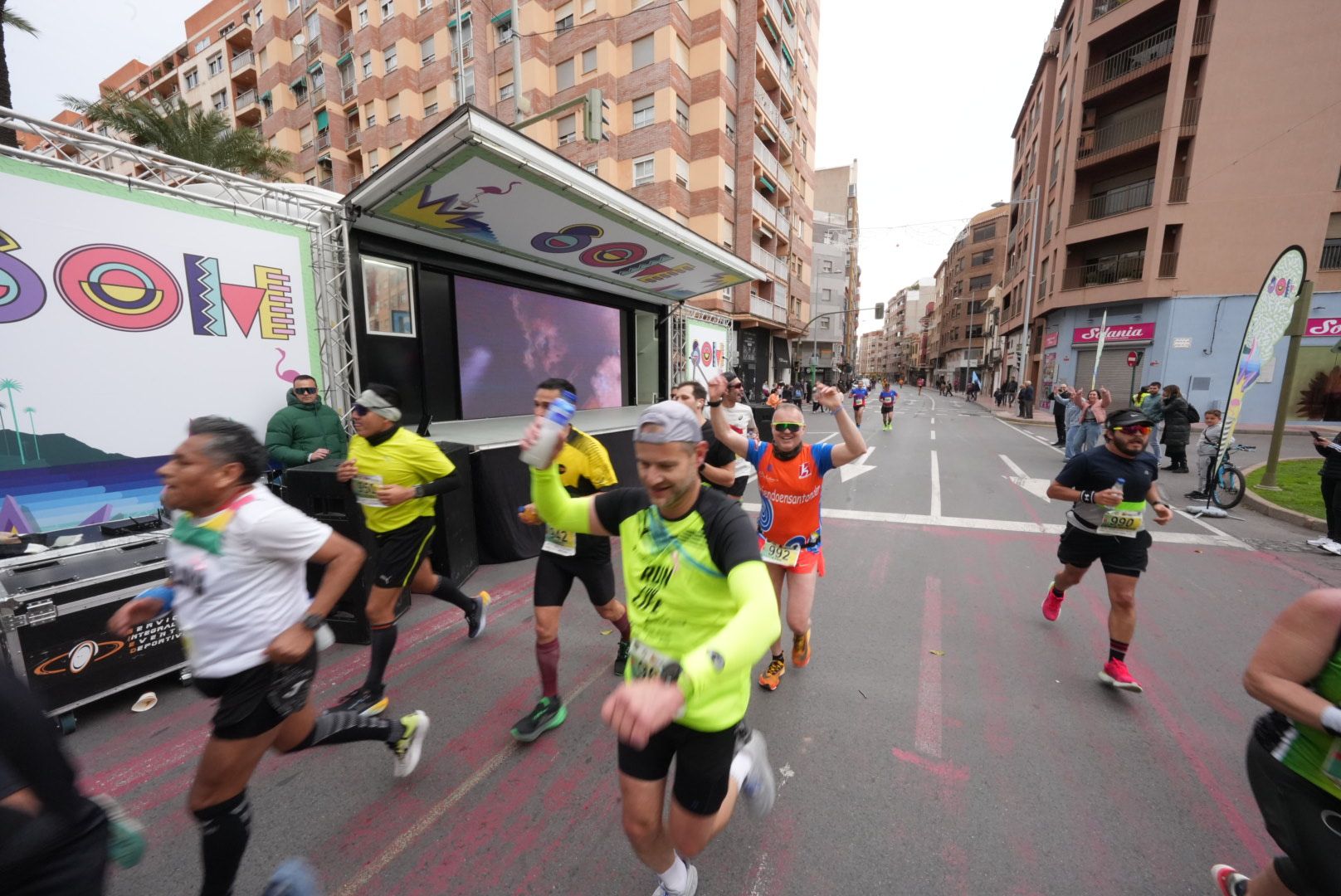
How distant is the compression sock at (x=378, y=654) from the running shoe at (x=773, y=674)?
2.52 meters

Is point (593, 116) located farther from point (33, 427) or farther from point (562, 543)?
point (33, 427)

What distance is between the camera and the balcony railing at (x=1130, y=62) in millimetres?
22188

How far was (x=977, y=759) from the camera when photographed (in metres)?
2.95

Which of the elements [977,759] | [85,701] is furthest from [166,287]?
[977,759]

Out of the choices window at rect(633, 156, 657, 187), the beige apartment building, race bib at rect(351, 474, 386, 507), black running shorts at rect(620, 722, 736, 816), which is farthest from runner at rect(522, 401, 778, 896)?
window at rect(633, 156, 657, 187)

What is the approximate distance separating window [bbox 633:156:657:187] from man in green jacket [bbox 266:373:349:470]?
20674 millimetres

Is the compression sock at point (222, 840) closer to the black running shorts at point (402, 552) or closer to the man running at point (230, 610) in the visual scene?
the man running at point (230, 610)

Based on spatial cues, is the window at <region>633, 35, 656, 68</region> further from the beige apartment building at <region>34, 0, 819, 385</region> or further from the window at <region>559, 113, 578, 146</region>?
the window at <region>559, 113, 578, 146</region>

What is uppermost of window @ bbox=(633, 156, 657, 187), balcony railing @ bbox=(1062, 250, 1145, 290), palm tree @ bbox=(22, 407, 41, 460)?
window @ bbox=(633, 156, 657, 187)

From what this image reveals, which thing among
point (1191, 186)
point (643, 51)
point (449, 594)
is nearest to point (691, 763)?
point (449, 594)

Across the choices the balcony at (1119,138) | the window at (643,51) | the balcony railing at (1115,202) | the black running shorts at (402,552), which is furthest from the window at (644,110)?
the black running shorts at (402,552)

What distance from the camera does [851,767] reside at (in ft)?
9.53

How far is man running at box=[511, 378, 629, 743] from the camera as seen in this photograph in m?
3.19

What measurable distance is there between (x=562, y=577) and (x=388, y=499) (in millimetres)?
1224
